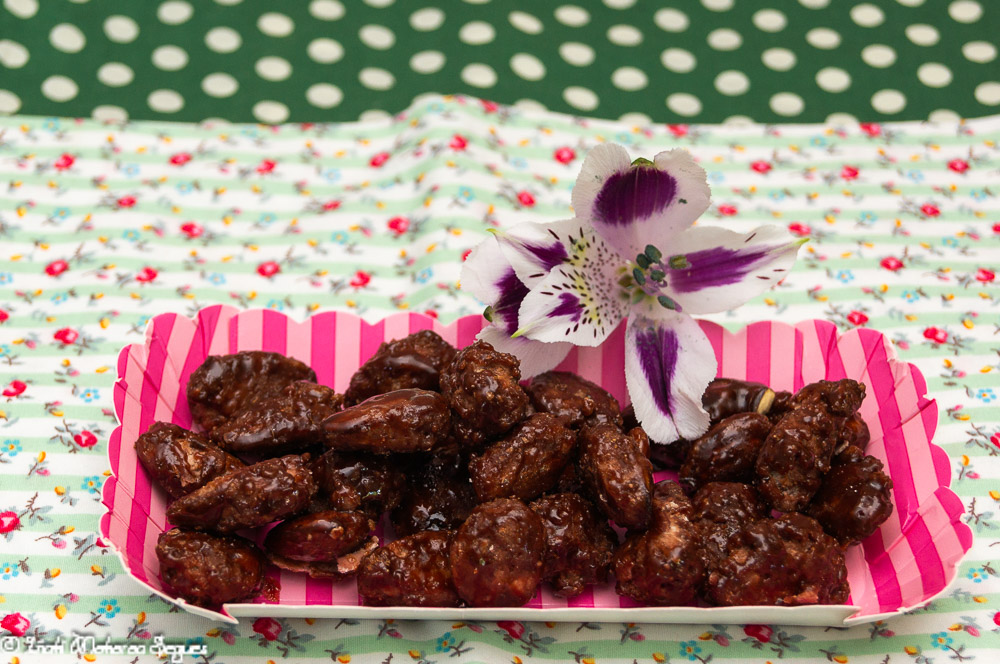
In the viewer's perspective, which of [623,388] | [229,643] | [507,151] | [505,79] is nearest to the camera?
[229,643]

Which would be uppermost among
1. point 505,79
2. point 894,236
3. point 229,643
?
point 505,79

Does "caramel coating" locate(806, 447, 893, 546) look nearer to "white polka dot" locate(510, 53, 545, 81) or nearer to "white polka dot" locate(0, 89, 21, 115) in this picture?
"white polka dot" locate(510, 53, 545, 81)

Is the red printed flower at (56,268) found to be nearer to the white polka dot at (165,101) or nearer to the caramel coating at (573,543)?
the white polka dot at (165,101)

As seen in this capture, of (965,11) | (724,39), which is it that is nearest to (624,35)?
(724,39)

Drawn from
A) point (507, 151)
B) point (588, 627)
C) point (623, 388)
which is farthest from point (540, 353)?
point (507, 151)

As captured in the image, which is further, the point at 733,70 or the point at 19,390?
the point at 733,70

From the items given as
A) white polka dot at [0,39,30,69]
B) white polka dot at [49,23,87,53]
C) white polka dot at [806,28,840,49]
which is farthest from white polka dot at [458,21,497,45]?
white polka dot at [0,39,30,69]

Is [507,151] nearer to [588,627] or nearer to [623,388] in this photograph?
[623,388]
